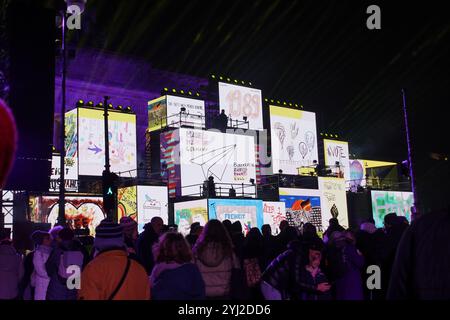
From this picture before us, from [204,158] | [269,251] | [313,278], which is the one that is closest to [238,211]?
[204,158]

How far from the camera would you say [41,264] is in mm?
8000

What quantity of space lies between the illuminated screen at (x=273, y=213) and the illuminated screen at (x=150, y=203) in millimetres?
5622

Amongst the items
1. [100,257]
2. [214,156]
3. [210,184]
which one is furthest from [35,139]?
[214,156]

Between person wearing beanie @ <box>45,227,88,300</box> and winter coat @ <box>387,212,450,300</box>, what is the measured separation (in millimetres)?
5605

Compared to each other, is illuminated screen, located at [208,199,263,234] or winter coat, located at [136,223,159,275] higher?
illuminated screen, located at [208,199,263,234]

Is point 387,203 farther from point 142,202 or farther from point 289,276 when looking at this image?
point 289,276

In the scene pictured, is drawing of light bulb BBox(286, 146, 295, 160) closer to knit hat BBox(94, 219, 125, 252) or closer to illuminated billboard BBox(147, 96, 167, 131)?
illuminated billboard BBox(147, 96, 167, 131)

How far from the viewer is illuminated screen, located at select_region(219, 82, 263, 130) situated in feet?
127

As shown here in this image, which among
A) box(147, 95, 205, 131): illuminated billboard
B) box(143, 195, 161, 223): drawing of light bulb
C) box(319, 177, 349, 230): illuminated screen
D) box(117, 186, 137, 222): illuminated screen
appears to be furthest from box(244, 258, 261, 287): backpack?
box(319, 177, 349, 230): illuminated screen

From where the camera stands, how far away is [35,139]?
1074 cm

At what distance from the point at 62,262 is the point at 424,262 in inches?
239

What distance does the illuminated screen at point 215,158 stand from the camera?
31.1 m
